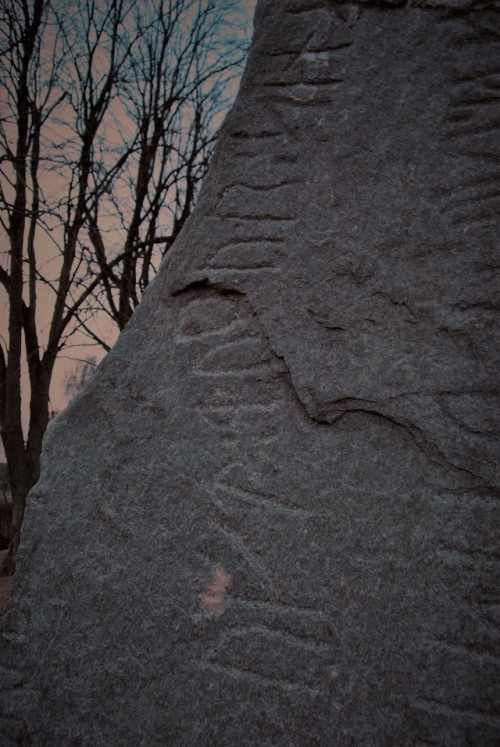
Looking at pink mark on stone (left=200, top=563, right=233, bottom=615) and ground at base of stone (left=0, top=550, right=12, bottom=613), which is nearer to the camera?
pink mark on stone (left=200, top=563, right=233, bottom=615)

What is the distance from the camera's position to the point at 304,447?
1451mm

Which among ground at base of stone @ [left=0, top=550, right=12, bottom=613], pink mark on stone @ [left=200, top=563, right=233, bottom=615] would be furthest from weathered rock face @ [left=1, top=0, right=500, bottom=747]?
ground at base of stone @ [left=0, top=550, right=12, bottom=613]

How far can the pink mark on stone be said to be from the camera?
140cm

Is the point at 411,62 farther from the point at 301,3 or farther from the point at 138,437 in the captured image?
the point at 138,437

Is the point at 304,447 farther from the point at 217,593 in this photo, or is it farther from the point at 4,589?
the point at 4,589

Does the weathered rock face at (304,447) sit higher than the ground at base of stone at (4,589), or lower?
higher

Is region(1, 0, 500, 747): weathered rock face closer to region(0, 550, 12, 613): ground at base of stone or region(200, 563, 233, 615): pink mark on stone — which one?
region(200, 563, 233, 615): pink mark on stone

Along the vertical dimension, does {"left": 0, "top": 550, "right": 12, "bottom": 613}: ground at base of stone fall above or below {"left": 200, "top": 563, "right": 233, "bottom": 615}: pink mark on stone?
below

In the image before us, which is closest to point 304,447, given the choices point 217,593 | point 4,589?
point 217,593

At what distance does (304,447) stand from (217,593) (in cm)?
41

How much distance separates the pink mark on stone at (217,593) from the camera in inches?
55.1

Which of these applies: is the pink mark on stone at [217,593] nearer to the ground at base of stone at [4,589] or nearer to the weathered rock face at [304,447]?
the weathered rock face at [304,447]

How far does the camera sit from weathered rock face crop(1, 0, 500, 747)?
131 cm

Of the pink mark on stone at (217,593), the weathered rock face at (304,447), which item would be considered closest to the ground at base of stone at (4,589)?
the weathered rock face at (304,447)
